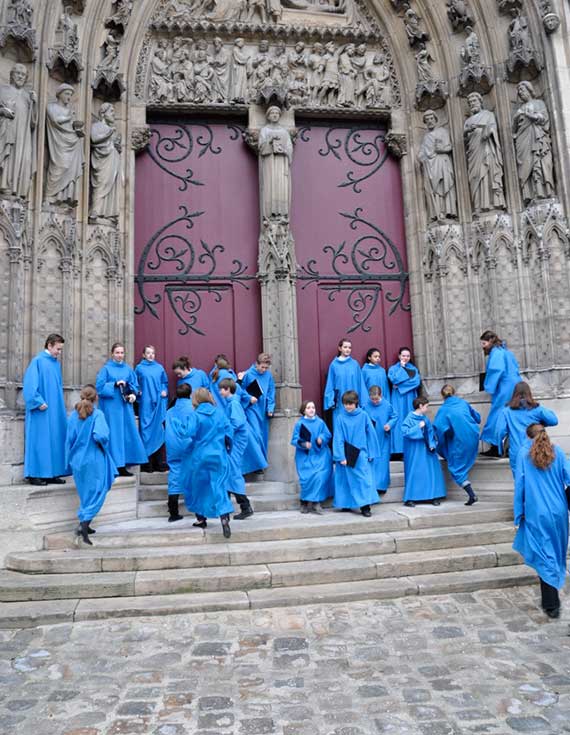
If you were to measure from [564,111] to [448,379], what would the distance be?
3.99m

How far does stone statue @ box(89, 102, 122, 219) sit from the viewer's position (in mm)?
8648

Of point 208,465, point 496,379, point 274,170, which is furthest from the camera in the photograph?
point 274,170

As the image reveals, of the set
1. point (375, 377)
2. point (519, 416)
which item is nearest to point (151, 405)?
point (375, 377)

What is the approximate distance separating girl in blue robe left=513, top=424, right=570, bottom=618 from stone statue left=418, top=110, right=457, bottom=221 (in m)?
5.22

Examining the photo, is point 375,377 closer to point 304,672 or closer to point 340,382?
point 340,382

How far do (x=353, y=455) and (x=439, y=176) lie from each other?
4.74m

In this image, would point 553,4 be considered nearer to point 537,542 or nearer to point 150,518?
point 537,542

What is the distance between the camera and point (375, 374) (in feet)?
29.7

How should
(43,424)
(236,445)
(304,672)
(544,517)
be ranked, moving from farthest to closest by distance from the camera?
(236,445)
(43,424)
(544,517)
(304,672)

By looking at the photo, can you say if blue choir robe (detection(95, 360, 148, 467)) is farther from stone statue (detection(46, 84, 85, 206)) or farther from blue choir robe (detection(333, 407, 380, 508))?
blue choir robe (detection(333, 407, 380, 508))

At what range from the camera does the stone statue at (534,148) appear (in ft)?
28.5

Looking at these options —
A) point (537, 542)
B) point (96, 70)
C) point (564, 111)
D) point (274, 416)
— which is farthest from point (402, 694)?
point (96, 70)

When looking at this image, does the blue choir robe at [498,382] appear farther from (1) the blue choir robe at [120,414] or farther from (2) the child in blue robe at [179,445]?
(1) the blue choir robe at [120,414]

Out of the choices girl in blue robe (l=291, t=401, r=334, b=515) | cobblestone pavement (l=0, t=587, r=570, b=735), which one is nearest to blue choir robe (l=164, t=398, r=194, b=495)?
girl in blue robe (l=291, t=401, r=334, b=515)
